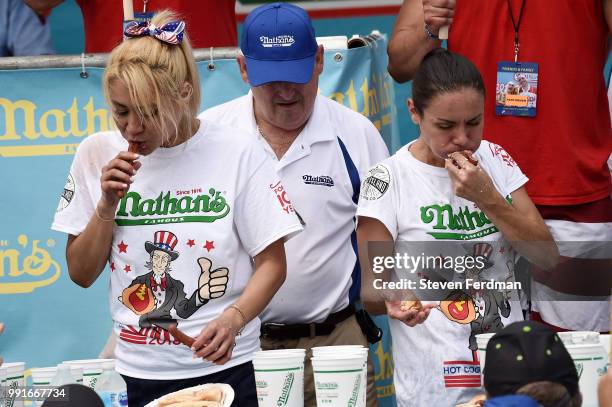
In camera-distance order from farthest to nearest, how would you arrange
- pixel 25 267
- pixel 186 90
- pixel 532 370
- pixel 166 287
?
pixel 25 267 < pixel 186 90 < pixel 166 287 < pixel 532 370

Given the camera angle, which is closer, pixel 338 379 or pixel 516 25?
pixel 338 379

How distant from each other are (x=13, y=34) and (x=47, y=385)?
2.54 m

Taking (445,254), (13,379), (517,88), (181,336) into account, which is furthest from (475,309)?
(13,379)

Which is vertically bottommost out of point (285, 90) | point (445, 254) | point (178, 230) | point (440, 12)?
point (445, 254)

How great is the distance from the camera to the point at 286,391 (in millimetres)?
3184

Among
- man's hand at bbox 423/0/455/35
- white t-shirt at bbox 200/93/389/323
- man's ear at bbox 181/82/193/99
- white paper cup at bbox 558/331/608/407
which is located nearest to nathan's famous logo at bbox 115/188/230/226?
man's ear at bbox 181/82/193/99

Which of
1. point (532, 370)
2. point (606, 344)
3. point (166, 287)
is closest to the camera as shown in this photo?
point (532, 370)

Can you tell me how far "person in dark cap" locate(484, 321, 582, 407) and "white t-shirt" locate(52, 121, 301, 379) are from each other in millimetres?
995

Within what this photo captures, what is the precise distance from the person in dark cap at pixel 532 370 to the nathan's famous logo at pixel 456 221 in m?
0.90

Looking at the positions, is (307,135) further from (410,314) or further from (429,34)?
(410,314)

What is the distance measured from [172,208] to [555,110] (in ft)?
5.33

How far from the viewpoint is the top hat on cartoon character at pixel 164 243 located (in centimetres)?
345

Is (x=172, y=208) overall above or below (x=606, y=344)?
above

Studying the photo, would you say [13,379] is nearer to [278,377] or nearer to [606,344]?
[278,377]
